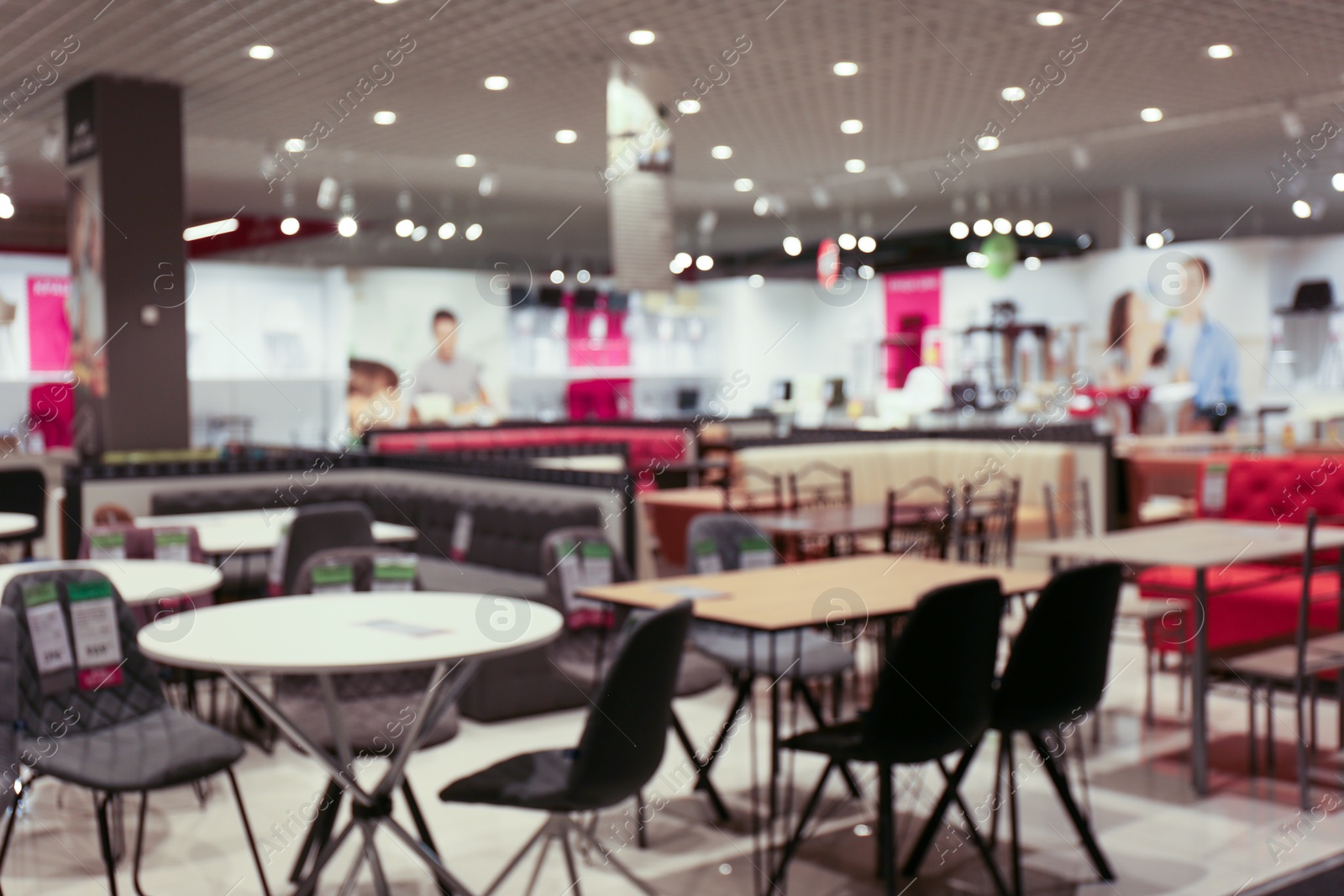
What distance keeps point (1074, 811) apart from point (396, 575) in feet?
6.69

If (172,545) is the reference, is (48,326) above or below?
above

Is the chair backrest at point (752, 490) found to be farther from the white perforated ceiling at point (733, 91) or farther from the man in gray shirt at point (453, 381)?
the man in gray shirt at point (453, 381)

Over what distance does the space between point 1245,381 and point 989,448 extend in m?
5.79

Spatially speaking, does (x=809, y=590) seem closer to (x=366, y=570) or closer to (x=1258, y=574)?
(x=366, y=570)

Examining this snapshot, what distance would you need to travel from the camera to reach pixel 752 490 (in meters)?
8.81

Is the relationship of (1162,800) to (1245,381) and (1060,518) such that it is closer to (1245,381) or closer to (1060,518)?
(1060,518)

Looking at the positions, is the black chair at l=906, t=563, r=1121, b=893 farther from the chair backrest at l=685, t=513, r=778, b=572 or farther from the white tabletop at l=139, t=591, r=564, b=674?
the chair backrest at l=685, t=513, r=778, b=572

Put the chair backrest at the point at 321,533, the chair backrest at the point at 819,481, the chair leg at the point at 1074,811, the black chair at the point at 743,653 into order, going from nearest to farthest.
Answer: the chair leg at the point at 1074,811
the black chair at the point at 743,653
the chair backrest at the point at 321,533
the chair backrest at the point at 819,481

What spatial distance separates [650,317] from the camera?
1866 centimetres

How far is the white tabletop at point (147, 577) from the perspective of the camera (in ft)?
12.0

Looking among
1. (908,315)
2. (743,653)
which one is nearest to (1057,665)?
(743,653)

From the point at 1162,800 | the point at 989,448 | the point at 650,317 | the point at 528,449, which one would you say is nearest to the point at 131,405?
the point at 528,449

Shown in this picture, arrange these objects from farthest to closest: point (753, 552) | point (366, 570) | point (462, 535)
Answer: point (462, 535), point (753, 552), point (366, 570)

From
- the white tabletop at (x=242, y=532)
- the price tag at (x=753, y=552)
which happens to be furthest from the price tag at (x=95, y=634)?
the price tag at (x=753, y=552)
